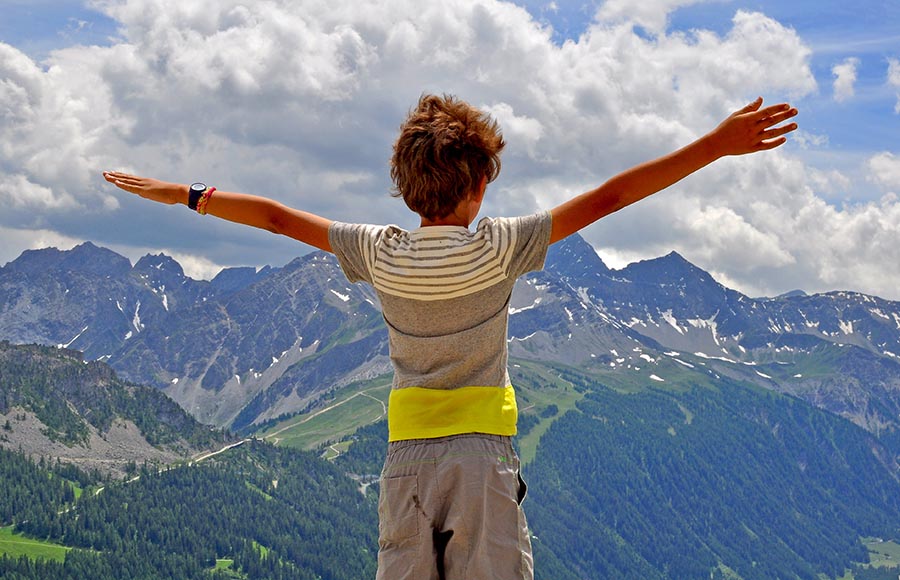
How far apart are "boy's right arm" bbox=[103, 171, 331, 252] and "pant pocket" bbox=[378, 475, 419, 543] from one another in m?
1.59

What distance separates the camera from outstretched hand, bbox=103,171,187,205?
24.9 ft

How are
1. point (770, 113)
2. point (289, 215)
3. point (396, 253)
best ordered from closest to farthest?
point (770, 113) < point (396, 253) < point (289, 215)

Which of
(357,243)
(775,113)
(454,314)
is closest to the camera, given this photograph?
(775,113)

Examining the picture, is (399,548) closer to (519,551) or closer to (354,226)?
(519,551)

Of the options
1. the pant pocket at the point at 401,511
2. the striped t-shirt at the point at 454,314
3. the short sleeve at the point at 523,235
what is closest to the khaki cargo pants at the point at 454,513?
the pant pocket at the point at 401,511

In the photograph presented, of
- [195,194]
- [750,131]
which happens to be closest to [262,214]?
[195,194]

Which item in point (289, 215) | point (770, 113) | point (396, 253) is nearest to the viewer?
point (770, 113)

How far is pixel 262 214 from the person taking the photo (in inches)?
283

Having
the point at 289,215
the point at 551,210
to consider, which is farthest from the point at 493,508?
the point at 289,215

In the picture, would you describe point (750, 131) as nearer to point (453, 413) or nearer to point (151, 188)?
point (453, 413)

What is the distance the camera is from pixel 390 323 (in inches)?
275

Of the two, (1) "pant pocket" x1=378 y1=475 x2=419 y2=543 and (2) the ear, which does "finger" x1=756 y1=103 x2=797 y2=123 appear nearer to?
(2) the ear

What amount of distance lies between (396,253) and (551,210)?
3.30 ft

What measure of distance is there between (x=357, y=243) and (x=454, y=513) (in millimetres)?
1837
